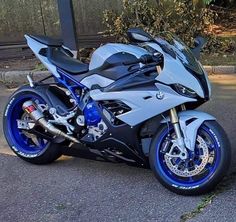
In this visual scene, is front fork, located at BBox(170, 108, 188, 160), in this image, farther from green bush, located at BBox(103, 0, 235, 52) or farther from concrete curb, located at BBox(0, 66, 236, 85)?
green bush, located at BBox(103, 0, 235, 52)

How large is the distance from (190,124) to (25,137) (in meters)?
1.73

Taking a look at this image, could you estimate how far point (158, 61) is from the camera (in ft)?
13.5

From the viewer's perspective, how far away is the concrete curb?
26.3ft

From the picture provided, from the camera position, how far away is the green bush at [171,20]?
9.12 metres

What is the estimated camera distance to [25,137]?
199 inches

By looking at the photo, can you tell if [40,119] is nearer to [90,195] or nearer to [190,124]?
[90,195]

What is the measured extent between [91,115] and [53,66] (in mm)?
597

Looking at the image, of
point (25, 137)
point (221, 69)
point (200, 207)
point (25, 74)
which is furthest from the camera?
point (25, 74)

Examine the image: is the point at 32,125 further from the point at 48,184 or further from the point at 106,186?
the point at 106,186

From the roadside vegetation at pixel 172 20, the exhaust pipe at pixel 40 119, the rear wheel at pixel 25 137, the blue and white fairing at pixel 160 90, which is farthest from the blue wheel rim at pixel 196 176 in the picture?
the roadside vegetation at pixel 172 20

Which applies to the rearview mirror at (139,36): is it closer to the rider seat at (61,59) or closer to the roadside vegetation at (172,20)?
the rider seat at (61,59)

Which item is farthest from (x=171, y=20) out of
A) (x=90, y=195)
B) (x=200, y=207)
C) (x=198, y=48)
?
(x=200, y=207)

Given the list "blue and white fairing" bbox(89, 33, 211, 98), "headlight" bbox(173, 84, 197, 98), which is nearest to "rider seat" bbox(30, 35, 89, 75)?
"blue and white fairing" bbox(89, 33, 211, 98)

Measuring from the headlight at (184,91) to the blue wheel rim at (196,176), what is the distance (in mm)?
253
